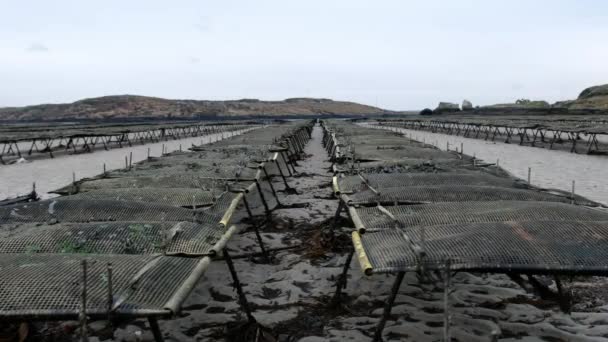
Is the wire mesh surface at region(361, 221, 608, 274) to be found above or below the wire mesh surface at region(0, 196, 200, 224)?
above

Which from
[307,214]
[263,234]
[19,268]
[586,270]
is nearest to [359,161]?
[307,214]

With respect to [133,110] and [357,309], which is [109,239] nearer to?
[357,309]

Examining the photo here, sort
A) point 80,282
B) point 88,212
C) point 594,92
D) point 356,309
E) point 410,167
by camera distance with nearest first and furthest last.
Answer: point 80,282, point 356,309, point 88,212, point 410,167, point 594,92

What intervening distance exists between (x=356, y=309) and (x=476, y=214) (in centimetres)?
188

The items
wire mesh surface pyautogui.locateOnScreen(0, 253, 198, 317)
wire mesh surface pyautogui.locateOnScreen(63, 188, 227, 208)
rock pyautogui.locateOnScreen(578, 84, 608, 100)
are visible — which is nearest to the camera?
wire mesh surface pyautogui.locateOnScreen(0, 253, 198, 317)

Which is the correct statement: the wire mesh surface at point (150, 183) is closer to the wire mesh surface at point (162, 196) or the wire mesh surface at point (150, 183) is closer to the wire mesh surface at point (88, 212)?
the wire mesh surface at point (162, 196)

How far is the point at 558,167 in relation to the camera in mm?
18438

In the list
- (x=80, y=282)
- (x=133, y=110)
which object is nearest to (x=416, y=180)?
(x=80, y=282)

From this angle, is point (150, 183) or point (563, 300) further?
point (150, 183)

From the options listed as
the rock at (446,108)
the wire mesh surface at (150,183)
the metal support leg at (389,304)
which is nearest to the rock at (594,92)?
the rock at (446,108)

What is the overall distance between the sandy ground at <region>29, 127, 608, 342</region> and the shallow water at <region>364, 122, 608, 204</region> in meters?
6.87

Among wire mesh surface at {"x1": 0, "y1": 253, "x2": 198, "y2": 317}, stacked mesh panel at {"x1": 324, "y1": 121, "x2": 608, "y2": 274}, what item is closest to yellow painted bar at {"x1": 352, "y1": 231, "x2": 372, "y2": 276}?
stacked mesh panel at {"x1": 324, "y1": 121, "x2": 608, "y2": 274}

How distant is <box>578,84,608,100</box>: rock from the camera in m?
59.1

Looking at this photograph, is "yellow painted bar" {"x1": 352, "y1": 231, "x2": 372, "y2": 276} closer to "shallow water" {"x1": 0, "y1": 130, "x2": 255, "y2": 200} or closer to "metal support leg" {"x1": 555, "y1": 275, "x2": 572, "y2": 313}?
"metal support leg" {"x1": 555, "y1": 275, "x2": 572, "y2": 313}
